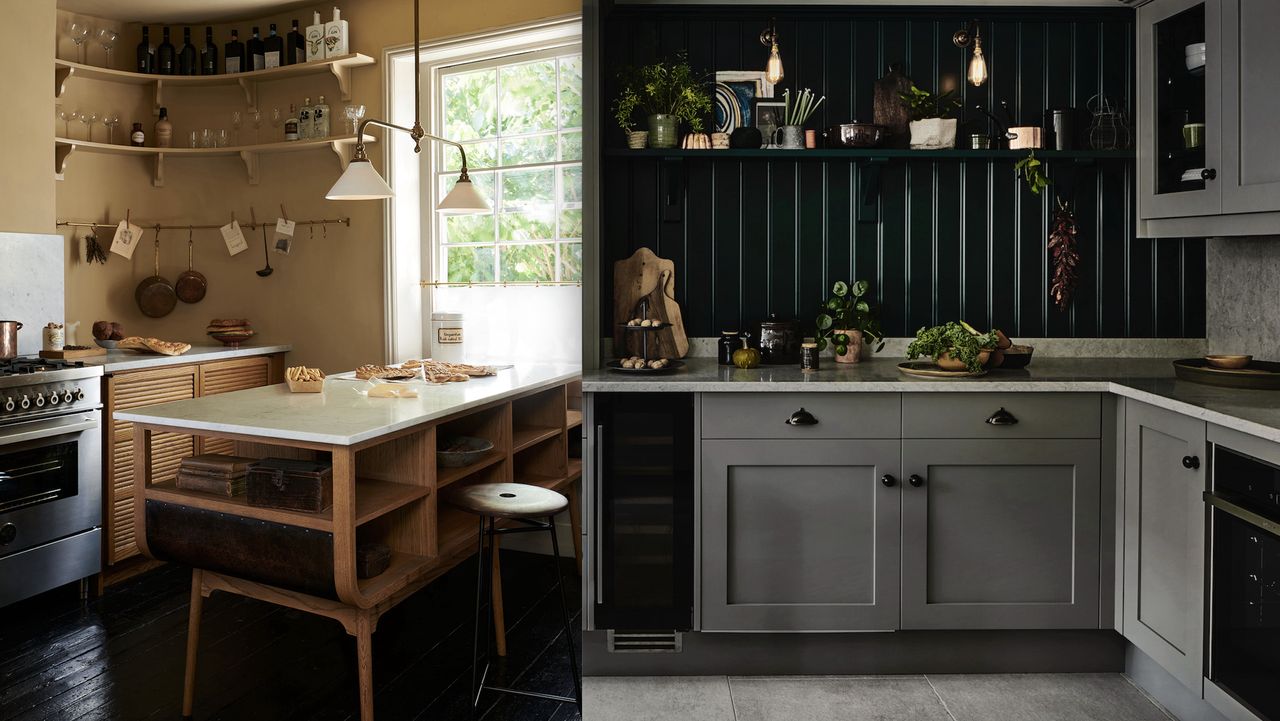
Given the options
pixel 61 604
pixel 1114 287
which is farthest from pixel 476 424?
pixel 1114 287

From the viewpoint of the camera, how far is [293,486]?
174 cm

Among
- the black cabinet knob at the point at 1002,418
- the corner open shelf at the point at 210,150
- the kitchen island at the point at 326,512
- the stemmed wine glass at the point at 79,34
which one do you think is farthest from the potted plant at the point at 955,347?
the stemmed wine glass at the point at 79,34

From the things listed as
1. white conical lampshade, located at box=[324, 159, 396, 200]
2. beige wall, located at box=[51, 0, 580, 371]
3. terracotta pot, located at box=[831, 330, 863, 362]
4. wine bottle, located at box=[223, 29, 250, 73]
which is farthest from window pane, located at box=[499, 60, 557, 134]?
terracotta pot, located at box=[831, 330, 863, 362]

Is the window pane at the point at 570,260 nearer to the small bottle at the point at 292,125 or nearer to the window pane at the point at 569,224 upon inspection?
the window pane at the point at 569,224

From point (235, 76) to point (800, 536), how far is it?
297 centimetres

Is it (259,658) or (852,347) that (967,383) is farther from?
(259,658)

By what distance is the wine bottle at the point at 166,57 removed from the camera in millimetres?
3289

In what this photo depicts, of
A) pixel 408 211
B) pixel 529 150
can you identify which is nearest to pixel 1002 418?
pixel 529 150

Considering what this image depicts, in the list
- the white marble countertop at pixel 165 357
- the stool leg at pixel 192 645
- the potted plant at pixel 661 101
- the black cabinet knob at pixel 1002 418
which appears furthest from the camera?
the white marble countertop at pixel 165 357

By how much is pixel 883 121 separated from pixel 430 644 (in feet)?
7.39

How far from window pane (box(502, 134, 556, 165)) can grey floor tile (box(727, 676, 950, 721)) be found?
2.05m

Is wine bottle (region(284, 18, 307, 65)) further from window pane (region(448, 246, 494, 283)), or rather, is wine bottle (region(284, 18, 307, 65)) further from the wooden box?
the wooden box

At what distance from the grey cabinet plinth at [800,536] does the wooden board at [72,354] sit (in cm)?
262

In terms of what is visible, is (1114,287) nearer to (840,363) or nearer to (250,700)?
(840,363)
